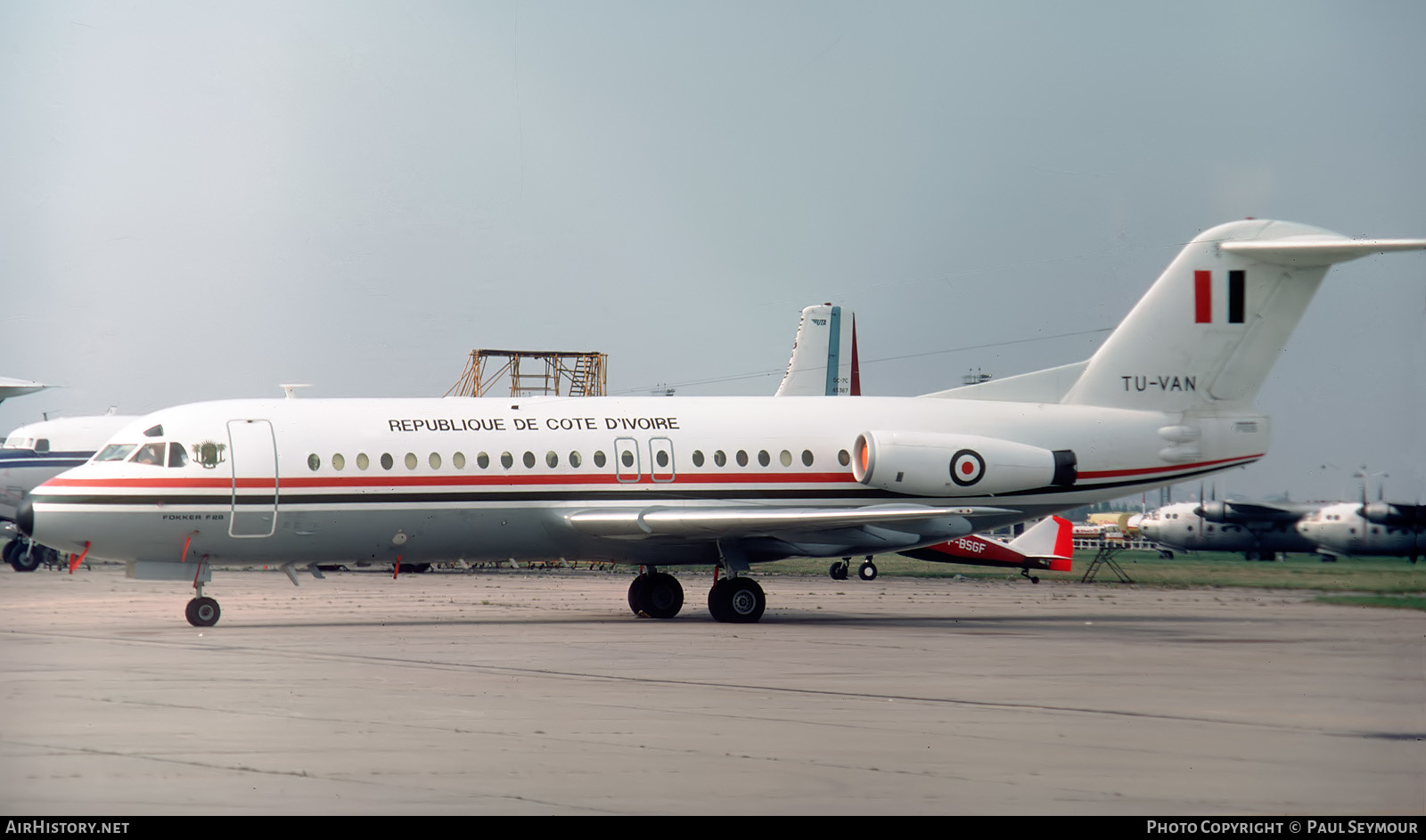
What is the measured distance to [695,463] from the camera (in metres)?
25.4

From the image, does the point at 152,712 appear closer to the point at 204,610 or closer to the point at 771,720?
the point at 771,720

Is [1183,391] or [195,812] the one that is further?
[1183,391]

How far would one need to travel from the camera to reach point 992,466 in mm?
25688

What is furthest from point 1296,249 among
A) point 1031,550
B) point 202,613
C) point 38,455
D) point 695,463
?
point 38,455

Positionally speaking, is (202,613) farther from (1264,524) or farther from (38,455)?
(38,455)

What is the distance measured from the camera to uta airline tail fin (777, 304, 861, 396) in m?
46.3

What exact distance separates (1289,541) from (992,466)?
1144 centimetres

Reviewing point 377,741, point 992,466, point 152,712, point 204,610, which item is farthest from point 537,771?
point 992,466

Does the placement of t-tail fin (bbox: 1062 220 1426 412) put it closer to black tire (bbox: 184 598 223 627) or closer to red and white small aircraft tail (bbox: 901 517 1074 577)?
black tire (bbox: 184 598 223 627)

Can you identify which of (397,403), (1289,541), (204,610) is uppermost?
(397,403)

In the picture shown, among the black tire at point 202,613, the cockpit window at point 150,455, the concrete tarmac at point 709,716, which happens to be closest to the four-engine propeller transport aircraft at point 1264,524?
the concrete tarmac at point 709,716

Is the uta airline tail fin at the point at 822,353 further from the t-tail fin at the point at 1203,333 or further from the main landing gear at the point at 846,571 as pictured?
the t-tail fin at the point at 1203,333

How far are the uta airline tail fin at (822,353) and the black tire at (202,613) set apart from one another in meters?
24.5

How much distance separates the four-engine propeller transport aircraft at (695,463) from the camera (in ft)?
75.6
